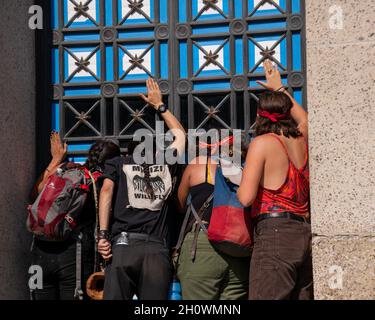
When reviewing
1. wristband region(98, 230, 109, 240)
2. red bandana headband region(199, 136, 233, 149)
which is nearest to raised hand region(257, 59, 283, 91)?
red bandana headband region(199, 136, 233, 149)

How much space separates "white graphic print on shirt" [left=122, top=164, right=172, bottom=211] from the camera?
26.2 ft

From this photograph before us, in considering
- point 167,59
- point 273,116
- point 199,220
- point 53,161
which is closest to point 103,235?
point 199,220

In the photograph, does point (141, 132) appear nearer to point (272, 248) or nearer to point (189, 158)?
point (189, 158)

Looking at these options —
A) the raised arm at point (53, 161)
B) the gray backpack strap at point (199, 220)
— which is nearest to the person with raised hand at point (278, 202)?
the gray backpack strap at point (199, 220)

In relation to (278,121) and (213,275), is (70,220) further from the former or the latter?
(278,121)

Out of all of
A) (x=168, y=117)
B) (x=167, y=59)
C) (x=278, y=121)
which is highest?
(x=167, y=59)

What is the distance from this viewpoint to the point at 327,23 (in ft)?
23.0

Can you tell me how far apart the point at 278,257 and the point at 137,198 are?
1.56m

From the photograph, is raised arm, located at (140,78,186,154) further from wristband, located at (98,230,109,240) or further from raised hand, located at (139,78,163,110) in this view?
wristband, located at (98,230,109,240)

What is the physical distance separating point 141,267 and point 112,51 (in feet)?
7.94

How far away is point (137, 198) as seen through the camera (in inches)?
314
